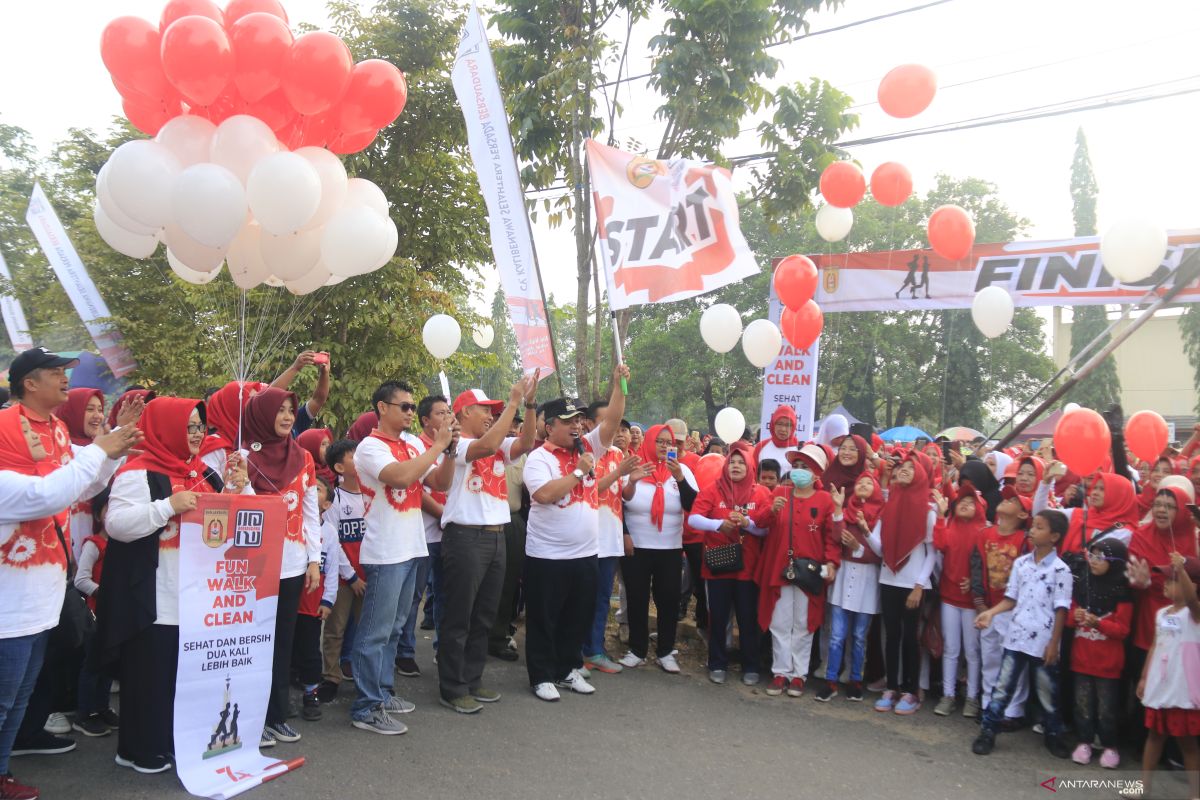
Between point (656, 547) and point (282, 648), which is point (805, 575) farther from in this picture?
point (282, 648)

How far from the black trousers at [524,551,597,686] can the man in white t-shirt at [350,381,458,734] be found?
991 mm

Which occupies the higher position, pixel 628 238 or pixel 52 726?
pixel 628 238

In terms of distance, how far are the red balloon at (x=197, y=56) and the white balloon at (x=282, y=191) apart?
486 millimetres

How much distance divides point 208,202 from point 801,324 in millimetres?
5917

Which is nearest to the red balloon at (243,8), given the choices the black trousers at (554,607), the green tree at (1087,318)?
the black trousers at (554,607)

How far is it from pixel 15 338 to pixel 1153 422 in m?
16.9

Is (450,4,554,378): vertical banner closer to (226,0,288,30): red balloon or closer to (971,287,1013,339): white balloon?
(226,0,288,30): red balloon

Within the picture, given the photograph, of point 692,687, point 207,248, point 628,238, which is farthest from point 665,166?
point 692,687

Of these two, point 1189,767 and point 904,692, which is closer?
point 1189,767

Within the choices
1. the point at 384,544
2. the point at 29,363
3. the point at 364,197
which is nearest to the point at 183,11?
the point at 364,197

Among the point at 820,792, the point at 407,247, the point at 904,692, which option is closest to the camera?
the point at 820,792

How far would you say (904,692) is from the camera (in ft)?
18.8

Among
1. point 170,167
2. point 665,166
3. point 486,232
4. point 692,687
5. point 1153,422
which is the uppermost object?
point 486,232

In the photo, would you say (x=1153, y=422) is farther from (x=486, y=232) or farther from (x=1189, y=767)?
(x=486, y=232)
